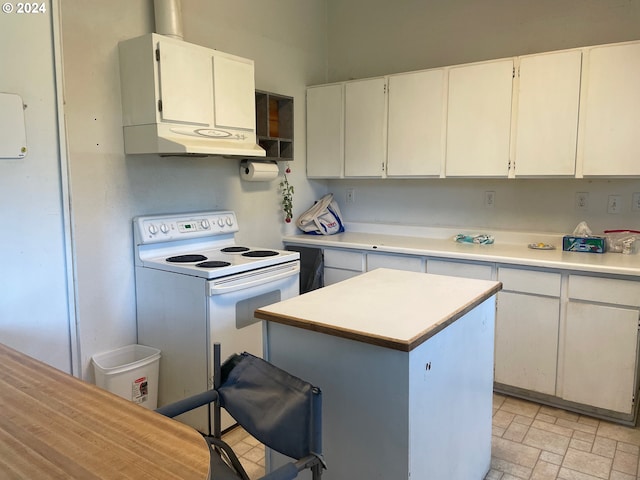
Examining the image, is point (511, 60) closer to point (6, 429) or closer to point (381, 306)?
point (381, 306)

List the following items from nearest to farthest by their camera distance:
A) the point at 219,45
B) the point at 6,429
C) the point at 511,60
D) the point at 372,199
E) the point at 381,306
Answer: the point at 6,429
the point at 381,306
the point at 511,60
the point at 219,45
the point at 372,199

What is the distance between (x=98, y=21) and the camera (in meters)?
2.54

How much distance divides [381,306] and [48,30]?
1.82 m

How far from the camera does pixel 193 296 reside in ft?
8.22

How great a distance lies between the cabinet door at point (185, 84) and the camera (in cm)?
251

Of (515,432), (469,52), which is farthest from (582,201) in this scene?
(515,432)

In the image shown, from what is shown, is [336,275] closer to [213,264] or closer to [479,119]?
[213,264]

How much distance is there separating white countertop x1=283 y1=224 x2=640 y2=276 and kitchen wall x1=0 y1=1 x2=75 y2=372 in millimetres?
1917

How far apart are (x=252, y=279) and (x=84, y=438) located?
1.64 m

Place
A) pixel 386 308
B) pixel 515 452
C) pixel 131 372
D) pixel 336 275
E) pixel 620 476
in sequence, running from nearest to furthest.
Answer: pixel 386 308, pixel 620 476, pixel 515 452, pixel 131 372, pixel 336 275

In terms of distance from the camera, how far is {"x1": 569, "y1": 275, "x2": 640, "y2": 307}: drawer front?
99.9 inches

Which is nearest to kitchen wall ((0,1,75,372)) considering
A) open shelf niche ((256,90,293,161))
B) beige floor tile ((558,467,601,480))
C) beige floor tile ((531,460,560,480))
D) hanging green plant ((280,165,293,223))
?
open shelf niche ((256,90,293,161))

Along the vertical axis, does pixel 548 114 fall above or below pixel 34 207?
above

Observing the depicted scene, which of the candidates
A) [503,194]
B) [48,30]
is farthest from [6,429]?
[503,194]
